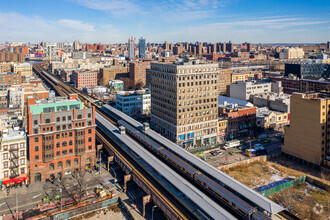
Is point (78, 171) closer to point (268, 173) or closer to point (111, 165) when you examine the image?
point (111, 165)

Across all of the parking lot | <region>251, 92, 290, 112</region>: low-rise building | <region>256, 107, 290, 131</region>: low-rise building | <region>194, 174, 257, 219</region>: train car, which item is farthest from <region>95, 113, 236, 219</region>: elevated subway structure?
<region>251, 92, 290, 112</region>: low-rise building

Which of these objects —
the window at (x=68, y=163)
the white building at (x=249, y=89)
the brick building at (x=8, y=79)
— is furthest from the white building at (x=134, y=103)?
the brick building at (x=8, y=79)

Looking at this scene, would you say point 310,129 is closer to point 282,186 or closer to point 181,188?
point 282,186

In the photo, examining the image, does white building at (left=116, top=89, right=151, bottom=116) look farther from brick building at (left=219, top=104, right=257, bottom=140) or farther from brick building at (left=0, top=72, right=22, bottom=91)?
brick building at (left=0, top=72, right=22, bottom=91)

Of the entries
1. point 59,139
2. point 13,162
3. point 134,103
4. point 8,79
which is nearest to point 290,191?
point 59,139

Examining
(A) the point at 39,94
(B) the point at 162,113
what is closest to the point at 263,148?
(B) the point at 162,113
